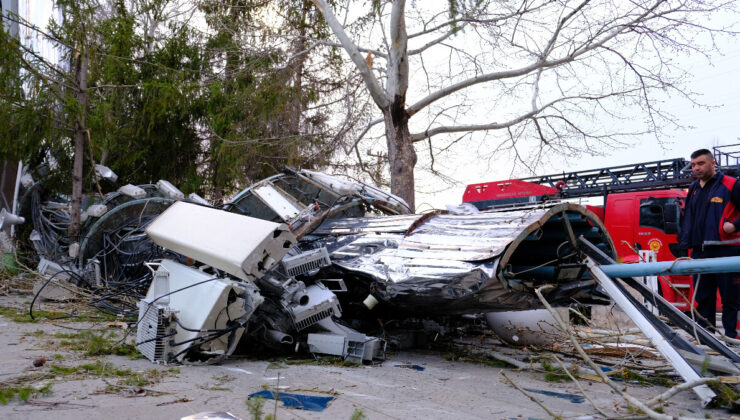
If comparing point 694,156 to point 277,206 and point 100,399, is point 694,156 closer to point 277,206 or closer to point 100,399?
point 277,206

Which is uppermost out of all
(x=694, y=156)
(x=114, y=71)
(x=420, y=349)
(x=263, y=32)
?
(x=263, y=32)

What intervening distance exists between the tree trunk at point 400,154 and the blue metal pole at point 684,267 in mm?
8254

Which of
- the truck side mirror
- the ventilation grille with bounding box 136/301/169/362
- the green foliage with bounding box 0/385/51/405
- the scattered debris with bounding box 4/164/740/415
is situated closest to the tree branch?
the truck side mirror

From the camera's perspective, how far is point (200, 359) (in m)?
4.19

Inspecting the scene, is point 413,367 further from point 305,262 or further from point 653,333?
point 653,333

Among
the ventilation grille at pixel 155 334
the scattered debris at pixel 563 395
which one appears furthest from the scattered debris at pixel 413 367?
the ventilation grille at pixel 155 334

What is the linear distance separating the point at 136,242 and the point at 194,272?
160 inches

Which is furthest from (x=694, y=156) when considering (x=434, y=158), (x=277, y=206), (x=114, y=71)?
(x=114, y=71)

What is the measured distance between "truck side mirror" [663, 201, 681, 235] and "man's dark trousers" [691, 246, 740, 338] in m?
4.08

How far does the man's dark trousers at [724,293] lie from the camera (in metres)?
4.53

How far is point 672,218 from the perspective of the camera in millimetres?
8578

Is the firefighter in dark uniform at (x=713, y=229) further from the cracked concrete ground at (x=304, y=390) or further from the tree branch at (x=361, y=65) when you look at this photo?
the tree branch at (x=361, y=65)

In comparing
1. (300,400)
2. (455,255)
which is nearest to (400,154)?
(455,255)

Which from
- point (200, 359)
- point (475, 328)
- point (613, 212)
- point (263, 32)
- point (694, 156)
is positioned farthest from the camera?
point (263, 32)
